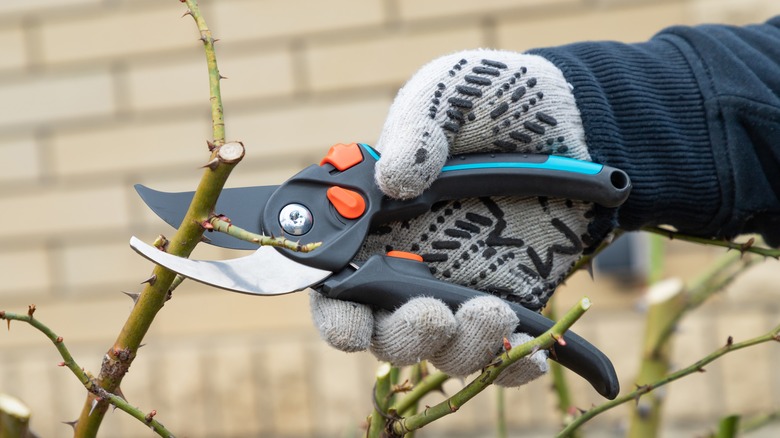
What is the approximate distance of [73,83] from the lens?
3490 millimetres

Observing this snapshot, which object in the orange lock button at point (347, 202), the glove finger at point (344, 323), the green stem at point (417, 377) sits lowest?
the green stem at point (417, 377)

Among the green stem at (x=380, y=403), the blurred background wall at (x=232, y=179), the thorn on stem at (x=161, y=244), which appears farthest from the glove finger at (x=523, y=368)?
the blurred background wall at (x=232, y=179)

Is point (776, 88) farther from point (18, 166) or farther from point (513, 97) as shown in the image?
point (18, 166)

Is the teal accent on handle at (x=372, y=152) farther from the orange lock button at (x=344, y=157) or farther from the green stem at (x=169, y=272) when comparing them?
the green stem at (x=169, y=272)

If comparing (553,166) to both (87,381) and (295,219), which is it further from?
(87,381)

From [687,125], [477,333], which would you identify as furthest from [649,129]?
[477,333]

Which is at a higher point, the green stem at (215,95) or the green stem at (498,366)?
the green stem at (215,95)

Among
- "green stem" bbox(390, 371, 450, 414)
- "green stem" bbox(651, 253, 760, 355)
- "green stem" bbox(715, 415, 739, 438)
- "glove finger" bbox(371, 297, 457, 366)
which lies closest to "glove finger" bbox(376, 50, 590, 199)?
"glove finger" bbox(371, 297, 457, 366)

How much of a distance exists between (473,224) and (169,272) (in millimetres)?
Result: 309

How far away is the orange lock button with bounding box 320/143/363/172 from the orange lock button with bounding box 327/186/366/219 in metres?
0.03

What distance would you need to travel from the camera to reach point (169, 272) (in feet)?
2.50

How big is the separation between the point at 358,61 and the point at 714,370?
1.54 metres

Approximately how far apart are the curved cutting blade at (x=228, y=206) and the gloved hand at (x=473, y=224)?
9 centimetres

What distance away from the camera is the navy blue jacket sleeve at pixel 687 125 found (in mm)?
981
